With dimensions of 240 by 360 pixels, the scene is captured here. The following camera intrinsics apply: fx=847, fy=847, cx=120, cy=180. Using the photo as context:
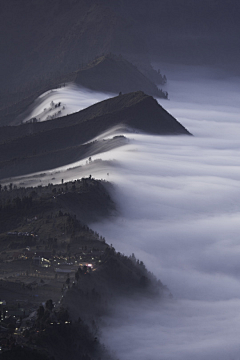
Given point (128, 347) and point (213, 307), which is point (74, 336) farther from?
point (213, 307)

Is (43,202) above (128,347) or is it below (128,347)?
above

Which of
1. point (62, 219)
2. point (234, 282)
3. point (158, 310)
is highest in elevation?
point (62, 219)

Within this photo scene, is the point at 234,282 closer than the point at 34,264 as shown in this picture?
No

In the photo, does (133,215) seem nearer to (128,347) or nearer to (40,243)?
(40,243)

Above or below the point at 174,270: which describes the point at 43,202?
above

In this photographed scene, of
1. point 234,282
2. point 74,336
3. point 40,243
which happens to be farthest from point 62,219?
point 74,336

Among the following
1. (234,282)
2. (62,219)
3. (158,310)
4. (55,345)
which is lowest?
(55,345)

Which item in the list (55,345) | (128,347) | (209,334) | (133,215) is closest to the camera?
(55,345)

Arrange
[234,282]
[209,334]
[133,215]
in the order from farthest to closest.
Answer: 1. [133,215]
2. [234,282]
3. [209,334]

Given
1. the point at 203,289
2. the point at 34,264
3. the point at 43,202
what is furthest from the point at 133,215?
the point at 34,264
